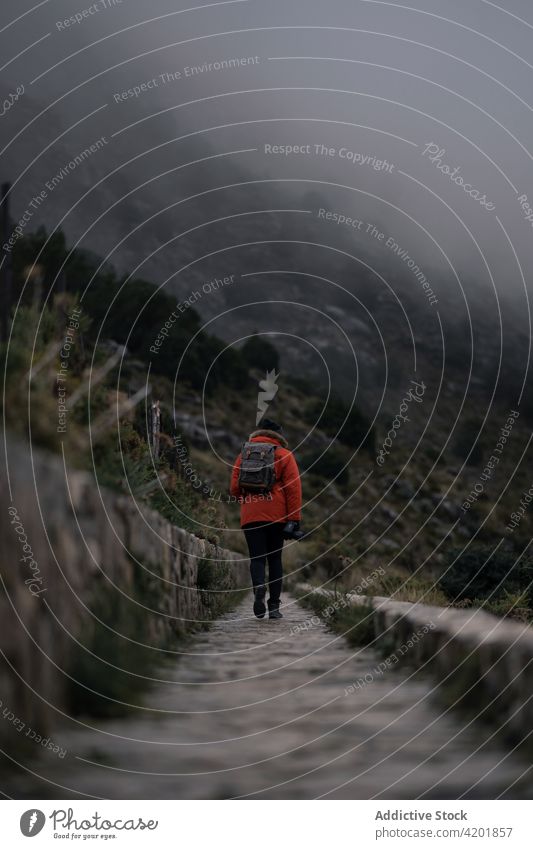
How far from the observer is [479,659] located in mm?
3689

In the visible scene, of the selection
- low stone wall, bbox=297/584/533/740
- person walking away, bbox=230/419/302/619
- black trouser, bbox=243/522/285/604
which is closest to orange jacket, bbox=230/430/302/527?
person walking away, bbox=230/419/302/619

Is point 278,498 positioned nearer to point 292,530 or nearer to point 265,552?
point 292,530

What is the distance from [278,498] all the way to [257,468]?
0.42 meters

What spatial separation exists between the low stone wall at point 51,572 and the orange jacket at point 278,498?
365 centimetres

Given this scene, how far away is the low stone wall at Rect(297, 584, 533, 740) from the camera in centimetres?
329

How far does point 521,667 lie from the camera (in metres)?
3.31

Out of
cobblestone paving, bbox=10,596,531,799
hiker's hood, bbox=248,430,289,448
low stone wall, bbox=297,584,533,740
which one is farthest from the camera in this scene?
hiker's hood, bbox=248,430,289,448

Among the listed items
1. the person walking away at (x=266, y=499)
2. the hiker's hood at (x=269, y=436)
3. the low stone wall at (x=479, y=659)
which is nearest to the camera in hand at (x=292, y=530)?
the person walking away at (x=266, y=499)

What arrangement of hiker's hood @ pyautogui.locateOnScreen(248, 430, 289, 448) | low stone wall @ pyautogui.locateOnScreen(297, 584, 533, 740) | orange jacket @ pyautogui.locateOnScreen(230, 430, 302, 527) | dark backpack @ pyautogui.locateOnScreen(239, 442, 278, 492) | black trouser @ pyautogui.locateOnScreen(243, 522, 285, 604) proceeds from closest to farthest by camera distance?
low stone wall @ pyautogui.locateOnScreen(297, 584, 533, 740) → dark backpack @ pyautogui.locateOnScreen(239, 442, 278, 492) → orange jacket @ pyautogui.locateOnScreen(230, 430, 302, 527) → black trouser @ pyautogui.locateOnScreen(243, 522, 285, 604) → hiker's hood @ pyautogui.locateOnScreen(248, 430, 289, 448)

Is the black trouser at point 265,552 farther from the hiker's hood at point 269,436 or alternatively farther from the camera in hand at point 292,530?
the hiker's hood at point 269,436

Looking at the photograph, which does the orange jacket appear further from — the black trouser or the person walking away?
the black trouser

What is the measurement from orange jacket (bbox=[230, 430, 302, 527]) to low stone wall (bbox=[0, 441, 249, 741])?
3.65 metres

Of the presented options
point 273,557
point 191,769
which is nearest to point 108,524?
point 191,769

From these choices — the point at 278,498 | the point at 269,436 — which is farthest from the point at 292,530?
the point at 269,436
